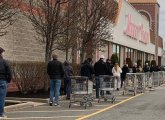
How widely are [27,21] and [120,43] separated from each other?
87.8 feet

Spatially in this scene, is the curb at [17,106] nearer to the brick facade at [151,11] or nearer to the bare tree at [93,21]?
the bare tree at [93,21]

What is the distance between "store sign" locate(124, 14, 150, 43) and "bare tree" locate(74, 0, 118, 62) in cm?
2570

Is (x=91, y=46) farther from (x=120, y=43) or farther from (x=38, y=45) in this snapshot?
(x=120, y=43)

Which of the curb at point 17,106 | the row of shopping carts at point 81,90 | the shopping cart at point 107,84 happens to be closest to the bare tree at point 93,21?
the shopping cart at point 107,84

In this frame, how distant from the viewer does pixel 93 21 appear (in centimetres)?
2905

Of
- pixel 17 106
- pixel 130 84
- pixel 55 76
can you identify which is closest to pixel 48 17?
pixel 55 76

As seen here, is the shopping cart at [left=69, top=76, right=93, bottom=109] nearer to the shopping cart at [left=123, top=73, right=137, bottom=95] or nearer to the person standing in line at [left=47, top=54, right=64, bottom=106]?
the person standing in line at [left=47, top=54, right=64, bottom=106]

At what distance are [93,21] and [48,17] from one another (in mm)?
6464

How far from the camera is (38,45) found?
29.4 meters

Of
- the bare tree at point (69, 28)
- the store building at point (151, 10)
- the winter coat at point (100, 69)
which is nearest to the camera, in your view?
the winter coat at point (100, 69)

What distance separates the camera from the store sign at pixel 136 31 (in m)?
56.9

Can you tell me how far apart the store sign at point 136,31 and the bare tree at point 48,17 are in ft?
102

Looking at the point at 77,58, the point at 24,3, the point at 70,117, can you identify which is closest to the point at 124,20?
the point at 77,58

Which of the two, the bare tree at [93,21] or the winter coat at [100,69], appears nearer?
the winter coat at [100,69]
